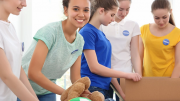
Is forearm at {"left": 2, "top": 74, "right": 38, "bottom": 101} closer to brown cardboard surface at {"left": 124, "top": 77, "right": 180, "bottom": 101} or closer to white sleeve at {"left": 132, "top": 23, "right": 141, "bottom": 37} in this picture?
brown cardboard surface at {"left": 124, "top": 77, "right": 180, "bottom": 101}

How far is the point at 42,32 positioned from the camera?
1.06m

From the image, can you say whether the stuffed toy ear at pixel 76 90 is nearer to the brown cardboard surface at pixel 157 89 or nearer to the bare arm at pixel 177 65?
the brown cardboard surface at pixel 157 89

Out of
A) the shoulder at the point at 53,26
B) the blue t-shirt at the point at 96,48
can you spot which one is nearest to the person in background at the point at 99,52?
the blue t-shirt at the point at 96,48

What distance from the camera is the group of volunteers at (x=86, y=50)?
858 mm

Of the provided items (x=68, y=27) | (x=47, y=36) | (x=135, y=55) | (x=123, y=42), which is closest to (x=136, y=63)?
(x=135, y=55)

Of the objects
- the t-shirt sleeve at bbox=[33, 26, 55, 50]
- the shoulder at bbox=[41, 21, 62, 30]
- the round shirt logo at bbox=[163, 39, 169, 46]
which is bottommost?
the round shirt logo at bbox=[163, 39, 169, 46]

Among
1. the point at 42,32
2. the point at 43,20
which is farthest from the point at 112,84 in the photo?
the point at 43,20

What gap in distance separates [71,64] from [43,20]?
1.95 meters

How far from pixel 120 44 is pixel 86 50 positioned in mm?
381

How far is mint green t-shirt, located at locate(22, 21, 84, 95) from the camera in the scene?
1.07 m

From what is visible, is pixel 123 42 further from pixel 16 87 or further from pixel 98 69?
pixel 16 87

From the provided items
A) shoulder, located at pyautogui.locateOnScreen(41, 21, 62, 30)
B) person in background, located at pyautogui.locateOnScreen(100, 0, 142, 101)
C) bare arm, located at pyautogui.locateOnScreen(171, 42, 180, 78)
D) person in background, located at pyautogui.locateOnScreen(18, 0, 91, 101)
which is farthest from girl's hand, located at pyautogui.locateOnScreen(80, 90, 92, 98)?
bare arm, located at pyautogui.locateOnScreen(171, 42, 180, 78)

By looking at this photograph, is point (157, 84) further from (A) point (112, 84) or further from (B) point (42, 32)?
(B) point (42, 32)

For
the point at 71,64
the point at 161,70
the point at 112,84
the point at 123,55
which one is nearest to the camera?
the point at 71,64
